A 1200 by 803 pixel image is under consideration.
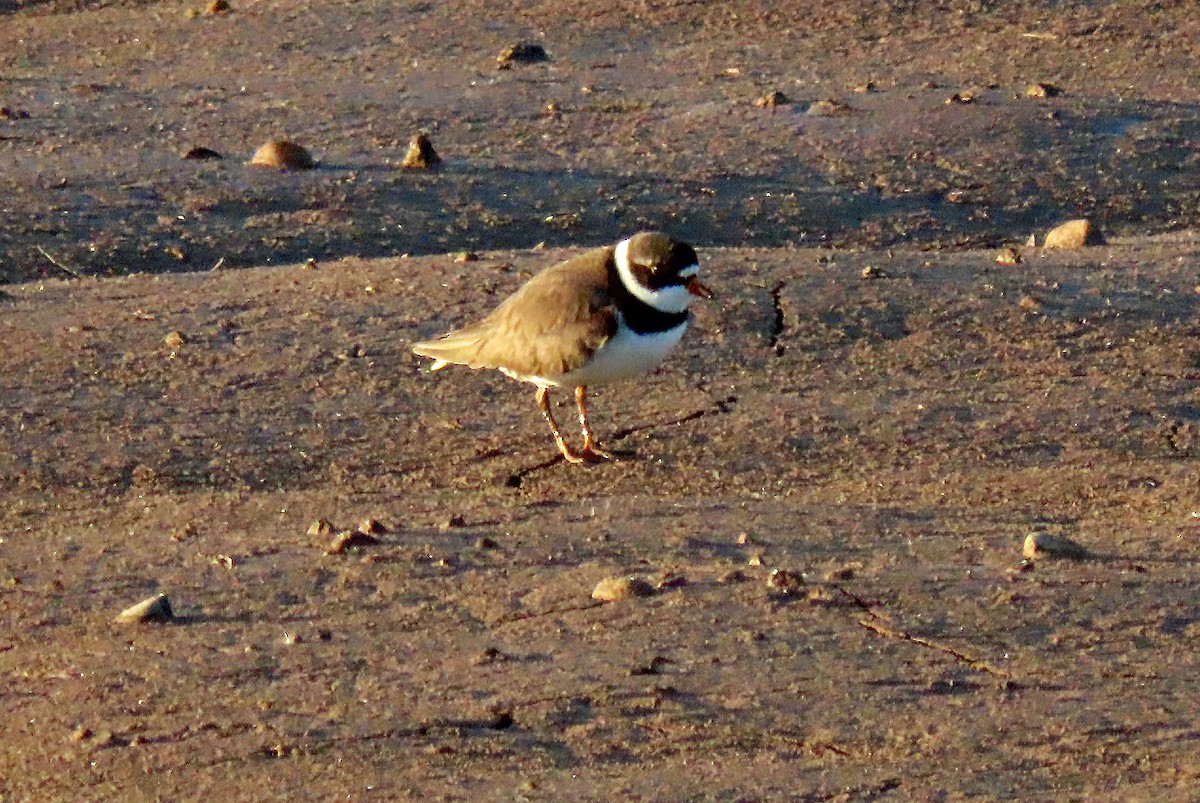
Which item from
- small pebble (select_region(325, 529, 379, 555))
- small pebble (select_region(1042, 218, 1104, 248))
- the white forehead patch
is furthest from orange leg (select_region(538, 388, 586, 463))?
small pebble (select_region(1042, 218, 1104, 248))

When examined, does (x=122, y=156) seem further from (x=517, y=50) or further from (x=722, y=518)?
(x=722, y=518)

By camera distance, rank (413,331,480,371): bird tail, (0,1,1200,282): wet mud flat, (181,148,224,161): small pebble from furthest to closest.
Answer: (181,148,224,161): small pebble, (0,1,1200,282): wet mud flat, (413,331,480,371): bird tail

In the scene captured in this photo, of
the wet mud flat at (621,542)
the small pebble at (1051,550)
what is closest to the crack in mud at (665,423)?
the wet mud flat at (621,542)

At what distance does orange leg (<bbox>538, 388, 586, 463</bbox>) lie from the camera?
5820 millimetres

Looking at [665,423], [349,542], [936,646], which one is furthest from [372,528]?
[936,646]

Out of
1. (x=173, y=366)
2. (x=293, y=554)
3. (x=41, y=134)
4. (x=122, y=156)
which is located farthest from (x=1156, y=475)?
(x=41, y=134)

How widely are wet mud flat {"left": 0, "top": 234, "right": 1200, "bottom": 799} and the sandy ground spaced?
0.02 meters

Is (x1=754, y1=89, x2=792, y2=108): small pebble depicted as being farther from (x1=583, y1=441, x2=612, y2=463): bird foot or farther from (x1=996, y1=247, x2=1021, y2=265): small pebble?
(x1=583, y1=441, x2=612, y2=463): bird foot

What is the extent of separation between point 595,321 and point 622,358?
0.15m

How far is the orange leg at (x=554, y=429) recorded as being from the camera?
5.82 m

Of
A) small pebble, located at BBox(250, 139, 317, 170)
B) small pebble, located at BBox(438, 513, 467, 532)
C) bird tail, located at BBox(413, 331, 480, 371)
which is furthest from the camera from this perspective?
small pebble, located at BBox(250, 139, 317, 170)

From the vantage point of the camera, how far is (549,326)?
5715 millimetres

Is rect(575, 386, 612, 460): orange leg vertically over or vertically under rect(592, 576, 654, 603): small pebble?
under

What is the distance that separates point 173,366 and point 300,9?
6677 mm
